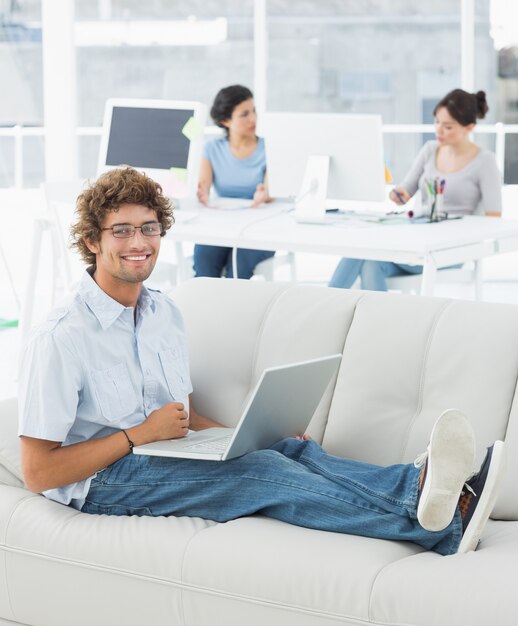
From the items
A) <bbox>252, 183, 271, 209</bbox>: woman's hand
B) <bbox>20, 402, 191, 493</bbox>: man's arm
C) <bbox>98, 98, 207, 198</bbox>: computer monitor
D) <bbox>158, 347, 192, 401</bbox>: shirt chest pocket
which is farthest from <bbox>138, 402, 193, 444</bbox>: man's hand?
<bbox>252, 183, 271, 209</bbox>: woman's hand

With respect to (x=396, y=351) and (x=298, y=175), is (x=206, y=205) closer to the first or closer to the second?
(x=298, y=175)

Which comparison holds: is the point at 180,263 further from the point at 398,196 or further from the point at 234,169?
the point at 398,196

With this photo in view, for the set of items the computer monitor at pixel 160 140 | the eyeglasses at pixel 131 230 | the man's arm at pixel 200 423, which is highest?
the computer monitor at pixel 160 140

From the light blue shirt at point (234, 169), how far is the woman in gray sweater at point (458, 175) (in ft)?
2.09

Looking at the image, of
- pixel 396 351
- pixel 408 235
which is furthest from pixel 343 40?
pixel 396 351

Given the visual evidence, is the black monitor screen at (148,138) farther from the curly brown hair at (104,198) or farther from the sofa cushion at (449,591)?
the sofa cushion at (449,591)

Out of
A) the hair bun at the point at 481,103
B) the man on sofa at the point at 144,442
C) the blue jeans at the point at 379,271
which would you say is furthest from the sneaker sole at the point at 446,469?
the hair bun at the point at 481,103

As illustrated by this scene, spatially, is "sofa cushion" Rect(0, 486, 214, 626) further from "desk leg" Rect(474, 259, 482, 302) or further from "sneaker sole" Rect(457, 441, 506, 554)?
"desk leg" Rect(474, 259, 482, 302)

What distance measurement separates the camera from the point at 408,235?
3770 millimetres

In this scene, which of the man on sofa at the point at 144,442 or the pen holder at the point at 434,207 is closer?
the man on sofa at the point at 144,442

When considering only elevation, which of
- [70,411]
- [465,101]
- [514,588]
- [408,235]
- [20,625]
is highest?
[465,101]

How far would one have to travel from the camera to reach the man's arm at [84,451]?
2105 mm

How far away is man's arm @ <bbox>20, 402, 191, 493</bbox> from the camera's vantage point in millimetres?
2105

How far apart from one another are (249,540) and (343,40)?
15.7 feet
